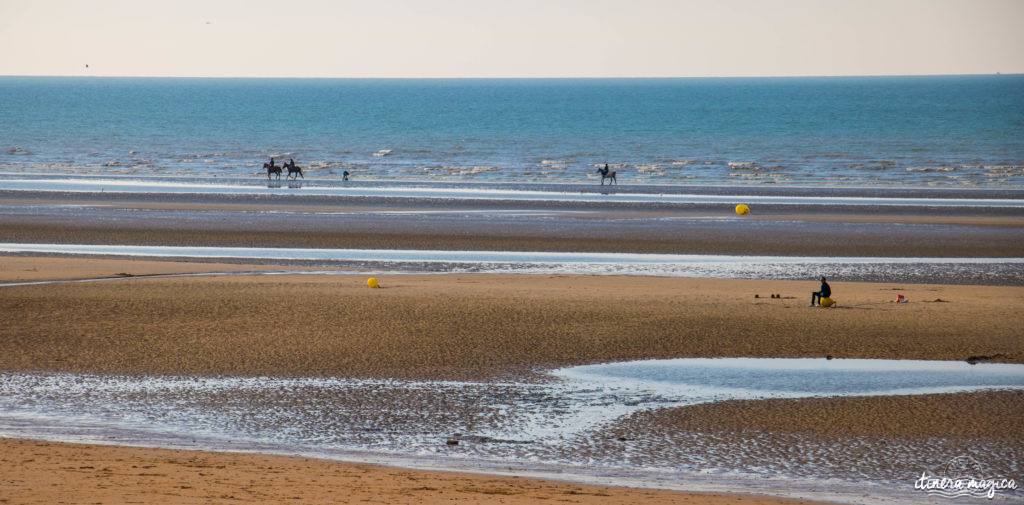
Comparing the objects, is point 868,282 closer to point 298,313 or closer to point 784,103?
point 298,313

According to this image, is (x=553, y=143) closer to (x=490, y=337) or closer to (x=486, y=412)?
(x=490, y=337)

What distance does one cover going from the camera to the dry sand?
811 centimetres

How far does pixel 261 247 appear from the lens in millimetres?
27766

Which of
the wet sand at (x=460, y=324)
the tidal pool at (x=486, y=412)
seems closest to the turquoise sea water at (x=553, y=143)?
the wet sand at (x=460, y=324)

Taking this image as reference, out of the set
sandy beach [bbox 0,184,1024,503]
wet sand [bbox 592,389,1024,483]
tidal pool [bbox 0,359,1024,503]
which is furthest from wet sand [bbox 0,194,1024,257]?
wet sand [bbox 592,389,1024,483]

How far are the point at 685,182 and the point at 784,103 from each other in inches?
3869

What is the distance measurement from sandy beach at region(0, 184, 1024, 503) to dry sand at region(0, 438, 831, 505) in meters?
0.04

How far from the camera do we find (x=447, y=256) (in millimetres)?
26156

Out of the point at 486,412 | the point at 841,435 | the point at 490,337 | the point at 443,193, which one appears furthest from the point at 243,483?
the point at 443,193

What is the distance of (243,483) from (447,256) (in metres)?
17.6

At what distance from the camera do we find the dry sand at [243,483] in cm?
811

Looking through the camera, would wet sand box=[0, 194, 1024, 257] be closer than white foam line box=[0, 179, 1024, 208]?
Yes

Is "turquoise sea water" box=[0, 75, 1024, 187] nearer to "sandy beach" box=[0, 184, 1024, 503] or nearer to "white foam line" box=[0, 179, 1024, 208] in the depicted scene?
"white foam line" box=[0, 179, 1024, 208]

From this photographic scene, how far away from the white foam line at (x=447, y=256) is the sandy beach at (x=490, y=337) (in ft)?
3.42
